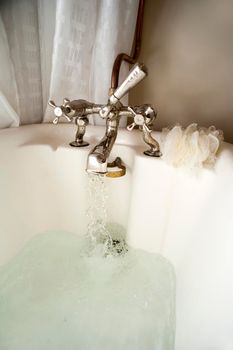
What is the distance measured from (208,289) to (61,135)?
23.7 inches

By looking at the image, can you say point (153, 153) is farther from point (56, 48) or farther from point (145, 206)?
point (56, 48)

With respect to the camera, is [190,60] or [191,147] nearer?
[191,147]

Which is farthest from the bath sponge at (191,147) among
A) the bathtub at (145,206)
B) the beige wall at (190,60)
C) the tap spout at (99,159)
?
the beige wall at (190,60)

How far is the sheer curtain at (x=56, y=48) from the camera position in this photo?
71 cm

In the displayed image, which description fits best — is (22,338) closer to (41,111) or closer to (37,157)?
(37,157)

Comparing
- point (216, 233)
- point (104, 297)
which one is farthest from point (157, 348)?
point (216, 233)

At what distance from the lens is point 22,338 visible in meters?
0.54

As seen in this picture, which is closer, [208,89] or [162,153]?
[162,153]

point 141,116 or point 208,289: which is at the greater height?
point 141,116

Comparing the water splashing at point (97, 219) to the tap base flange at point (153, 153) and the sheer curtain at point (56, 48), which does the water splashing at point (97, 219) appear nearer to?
the tap base flange at point (153, 153)

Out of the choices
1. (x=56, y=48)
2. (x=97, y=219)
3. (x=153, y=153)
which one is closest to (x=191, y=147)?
(x=153, y=153)

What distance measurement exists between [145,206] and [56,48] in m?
0.53

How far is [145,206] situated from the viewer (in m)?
0.69

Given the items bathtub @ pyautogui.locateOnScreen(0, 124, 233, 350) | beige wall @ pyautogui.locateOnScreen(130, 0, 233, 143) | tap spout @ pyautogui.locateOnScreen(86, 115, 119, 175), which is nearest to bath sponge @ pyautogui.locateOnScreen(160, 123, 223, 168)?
bathtub @ pyautogui.locateOnScreen(0, 124, 233, 350)
